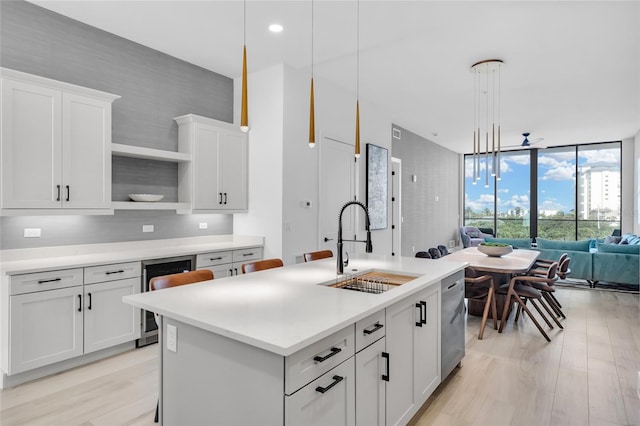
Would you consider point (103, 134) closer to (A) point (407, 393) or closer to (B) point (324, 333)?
(B) point (324, 333)

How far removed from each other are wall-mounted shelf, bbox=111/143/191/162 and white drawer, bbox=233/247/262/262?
1203mm

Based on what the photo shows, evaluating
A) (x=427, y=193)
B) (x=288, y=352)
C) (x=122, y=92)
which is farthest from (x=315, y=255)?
(x=427, y=193)

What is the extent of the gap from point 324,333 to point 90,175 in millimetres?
2911

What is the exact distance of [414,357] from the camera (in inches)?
87.8

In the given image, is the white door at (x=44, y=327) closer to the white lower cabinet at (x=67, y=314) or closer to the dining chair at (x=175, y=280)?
the white lower cabinet at (x=67, y=314)

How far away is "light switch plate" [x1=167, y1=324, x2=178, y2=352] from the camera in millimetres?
1726

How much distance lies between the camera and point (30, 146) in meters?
2.94

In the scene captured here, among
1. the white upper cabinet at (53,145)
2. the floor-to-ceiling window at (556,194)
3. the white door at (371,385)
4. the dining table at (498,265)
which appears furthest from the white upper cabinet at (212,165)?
the floor-to-ceiling window at (556,194)

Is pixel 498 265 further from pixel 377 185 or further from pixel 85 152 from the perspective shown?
pixel 85 152

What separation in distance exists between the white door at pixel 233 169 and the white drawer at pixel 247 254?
55cm

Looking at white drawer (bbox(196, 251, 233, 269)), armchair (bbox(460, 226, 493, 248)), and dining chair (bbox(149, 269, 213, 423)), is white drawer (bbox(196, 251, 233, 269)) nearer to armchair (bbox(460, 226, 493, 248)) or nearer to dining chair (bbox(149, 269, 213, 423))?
dining chair (bbox(149, 269, 213, 423))

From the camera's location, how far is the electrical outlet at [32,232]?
10.4 ft

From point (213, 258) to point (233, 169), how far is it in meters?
1.15

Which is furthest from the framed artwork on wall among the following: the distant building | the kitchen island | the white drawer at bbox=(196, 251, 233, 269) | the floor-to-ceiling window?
the distant building
